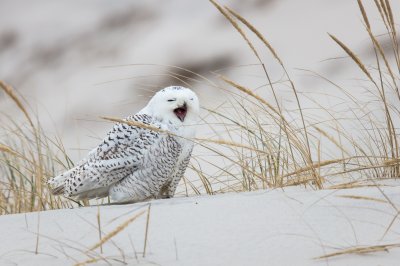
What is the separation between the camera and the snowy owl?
2.61 metres

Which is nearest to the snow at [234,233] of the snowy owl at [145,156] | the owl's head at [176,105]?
the snowy owl at [145,156]

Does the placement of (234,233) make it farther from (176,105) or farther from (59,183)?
(59,183)

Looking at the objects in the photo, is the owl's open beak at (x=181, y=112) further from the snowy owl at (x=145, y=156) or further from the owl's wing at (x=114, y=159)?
the owl's wing at (x=114, y=159)

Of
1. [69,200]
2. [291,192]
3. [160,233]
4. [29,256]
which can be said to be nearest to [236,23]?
[291,192]

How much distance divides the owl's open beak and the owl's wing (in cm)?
11

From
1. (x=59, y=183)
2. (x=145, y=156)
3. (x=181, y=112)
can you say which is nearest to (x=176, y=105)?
(x=181, y=112)

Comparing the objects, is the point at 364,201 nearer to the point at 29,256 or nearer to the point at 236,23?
the point at 236,23

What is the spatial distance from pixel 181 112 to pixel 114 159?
323 mm

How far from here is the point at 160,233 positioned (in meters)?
1.70

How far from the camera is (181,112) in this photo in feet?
8.92

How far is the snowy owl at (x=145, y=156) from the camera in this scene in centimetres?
261

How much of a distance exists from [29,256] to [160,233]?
1.05 feet

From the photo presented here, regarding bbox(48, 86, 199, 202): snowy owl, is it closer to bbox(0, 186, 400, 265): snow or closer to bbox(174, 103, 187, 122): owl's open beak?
bbox(174, 103, 187, 122): owl's open beak

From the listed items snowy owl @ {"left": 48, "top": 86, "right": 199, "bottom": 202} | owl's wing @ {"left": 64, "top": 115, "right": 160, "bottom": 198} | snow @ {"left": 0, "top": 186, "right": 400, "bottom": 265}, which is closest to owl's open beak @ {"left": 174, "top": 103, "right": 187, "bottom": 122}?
snowy owl @ {"left": 48, "top": 86, "right": 199, "bottom": 202}
